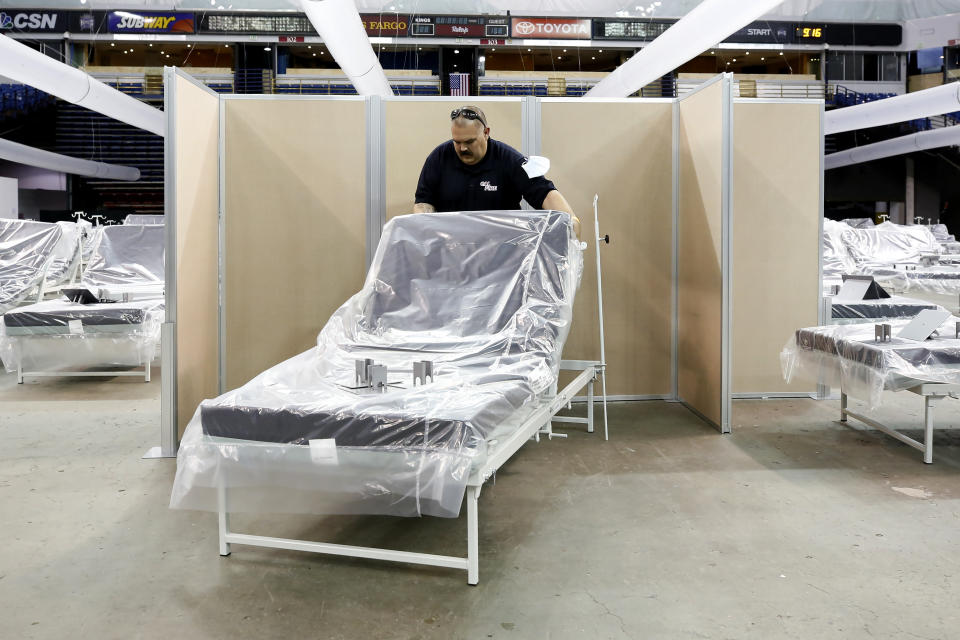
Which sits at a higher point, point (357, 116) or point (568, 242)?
point (357, 116)

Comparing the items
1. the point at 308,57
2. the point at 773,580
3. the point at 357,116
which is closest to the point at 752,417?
the point at 773,580

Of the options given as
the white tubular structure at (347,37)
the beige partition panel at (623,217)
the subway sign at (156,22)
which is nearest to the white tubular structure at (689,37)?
the beige partition panel at (623,217)

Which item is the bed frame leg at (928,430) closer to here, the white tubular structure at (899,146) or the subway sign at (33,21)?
the white tubular structure at (899,146)

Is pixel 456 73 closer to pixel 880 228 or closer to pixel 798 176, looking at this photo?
pixel 880 228

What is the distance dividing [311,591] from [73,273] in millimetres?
6639

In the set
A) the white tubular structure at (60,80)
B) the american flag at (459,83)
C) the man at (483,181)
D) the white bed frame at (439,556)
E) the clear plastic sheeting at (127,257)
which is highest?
the american flag at (459,83)

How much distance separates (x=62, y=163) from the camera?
14.7 metres

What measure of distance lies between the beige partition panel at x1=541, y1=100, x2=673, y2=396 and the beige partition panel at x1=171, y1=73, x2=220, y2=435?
1.85m

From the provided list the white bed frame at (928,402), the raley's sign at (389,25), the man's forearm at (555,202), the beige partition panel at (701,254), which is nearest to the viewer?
the white bed frame at (928,402)

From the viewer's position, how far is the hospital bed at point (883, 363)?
3068 mm

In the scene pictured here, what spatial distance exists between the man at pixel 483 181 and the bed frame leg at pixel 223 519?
190cm

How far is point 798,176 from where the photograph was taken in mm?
4477

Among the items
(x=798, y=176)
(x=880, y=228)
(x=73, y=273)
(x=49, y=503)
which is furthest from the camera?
(x=880, y=228)

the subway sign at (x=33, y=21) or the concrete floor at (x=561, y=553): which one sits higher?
the subway sign at (x=33, y=21)
